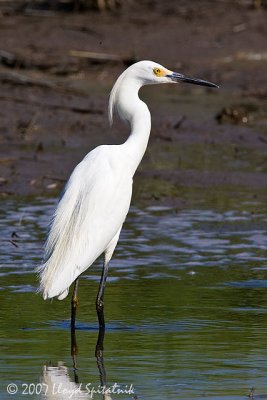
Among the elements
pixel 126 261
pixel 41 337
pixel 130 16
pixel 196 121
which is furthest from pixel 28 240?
pixel 130 16

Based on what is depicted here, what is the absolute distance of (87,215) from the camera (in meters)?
6.63

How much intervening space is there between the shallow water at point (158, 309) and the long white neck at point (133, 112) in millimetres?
892

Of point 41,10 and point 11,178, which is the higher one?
point 11,178

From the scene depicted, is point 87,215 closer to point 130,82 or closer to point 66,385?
point 130,82

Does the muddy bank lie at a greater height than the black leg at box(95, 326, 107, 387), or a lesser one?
lesser

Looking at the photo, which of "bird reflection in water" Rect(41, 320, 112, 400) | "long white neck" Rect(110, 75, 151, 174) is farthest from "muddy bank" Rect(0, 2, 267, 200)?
"bird reflection in water" Rect(41, 320, 112, 400)

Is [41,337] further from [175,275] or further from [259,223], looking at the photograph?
[259,223]

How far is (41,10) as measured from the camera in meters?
16.5

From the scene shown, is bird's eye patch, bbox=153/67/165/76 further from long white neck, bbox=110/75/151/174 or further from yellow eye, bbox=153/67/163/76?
long white neck, bbox=110/75/151/174

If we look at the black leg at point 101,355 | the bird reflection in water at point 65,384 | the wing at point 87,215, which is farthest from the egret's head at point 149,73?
the bird reflection in water at point 65,384

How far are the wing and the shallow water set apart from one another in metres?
0.39

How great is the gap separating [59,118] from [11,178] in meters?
2.30

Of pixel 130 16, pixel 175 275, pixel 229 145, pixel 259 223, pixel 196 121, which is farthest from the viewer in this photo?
pixel 130 16

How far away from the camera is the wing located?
6539 mm
